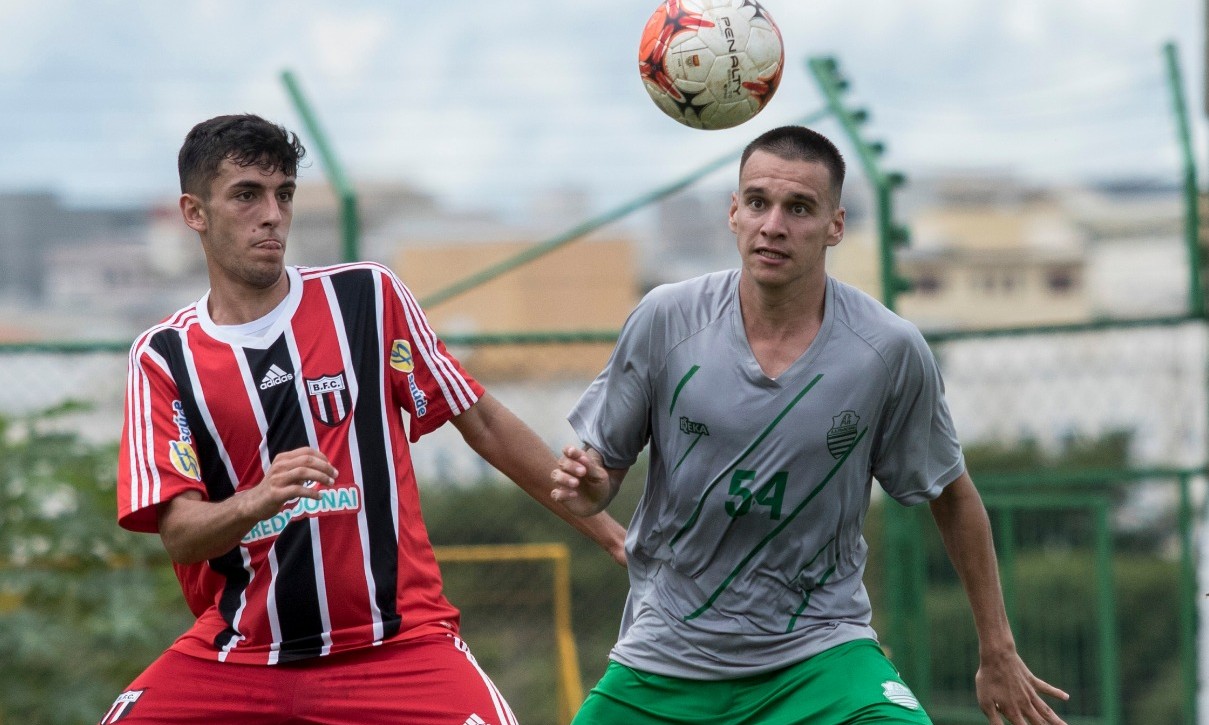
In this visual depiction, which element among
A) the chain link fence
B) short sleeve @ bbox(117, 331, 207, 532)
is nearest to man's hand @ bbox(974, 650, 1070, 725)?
short sleeve @ bbox(117, 331, 207, 532)

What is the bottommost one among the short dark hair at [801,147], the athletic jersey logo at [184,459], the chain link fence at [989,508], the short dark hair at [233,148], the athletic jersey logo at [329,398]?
the chain link fence at [989,508]

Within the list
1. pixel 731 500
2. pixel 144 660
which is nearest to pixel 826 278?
pixel 731 500

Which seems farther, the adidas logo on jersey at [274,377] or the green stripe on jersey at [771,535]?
the adidas logo on jersey at [274,377]

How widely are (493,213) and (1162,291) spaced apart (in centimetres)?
642

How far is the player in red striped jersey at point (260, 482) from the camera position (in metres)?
4.16

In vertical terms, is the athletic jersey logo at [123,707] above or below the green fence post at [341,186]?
below

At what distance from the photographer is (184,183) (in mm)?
4457

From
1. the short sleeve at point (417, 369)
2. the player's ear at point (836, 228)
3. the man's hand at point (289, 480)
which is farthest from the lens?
the short sleeve at point (417, 369)

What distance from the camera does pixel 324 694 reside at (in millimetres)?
4164

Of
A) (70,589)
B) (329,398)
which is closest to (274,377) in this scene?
(329,398)

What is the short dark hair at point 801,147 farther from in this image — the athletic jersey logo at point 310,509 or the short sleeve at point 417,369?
the athletic jersey logo at point 310,509

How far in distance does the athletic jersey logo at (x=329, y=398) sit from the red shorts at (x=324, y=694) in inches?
26.9

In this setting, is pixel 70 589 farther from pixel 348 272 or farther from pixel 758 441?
pixel 758 441

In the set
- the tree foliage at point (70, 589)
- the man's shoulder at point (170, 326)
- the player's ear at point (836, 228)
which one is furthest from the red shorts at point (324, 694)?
the tree foliage at point (70, 589)
